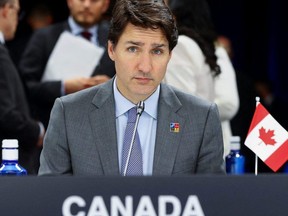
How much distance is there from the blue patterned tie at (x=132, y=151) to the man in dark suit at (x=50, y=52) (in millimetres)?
2206

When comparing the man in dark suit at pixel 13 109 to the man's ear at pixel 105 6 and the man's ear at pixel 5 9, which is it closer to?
the man's ear at pixel 5 9

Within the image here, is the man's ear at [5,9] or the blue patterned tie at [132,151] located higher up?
the man's ear at [5,9]

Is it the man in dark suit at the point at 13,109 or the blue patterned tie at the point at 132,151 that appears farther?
the man in dark suit at the point at 13,109

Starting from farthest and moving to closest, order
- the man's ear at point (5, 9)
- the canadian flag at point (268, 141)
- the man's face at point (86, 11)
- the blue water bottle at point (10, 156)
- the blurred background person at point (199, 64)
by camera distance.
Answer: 1. the man's face at point (86, 11)
2. the man's ear at point (5, 9)
3. the blurred background person at point (199, 64)
4. the blue water bottle at point (10, 156)
5. the canadian flag at point (268, 141)

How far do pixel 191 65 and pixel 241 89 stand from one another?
2.41 meters

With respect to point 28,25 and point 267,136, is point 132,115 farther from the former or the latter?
point 28,25

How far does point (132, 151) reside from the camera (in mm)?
3963

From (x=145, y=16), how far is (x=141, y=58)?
0.55 feet

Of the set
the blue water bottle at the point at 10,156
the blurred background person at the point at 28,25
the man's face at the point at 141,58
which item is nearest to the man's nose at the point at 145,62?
the man's face at the point at 141,58

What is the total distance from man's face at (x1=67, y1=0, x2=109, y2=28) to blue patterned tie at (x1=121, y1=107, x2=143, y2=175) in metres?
2.54

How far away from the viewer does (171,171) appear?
12.9ft

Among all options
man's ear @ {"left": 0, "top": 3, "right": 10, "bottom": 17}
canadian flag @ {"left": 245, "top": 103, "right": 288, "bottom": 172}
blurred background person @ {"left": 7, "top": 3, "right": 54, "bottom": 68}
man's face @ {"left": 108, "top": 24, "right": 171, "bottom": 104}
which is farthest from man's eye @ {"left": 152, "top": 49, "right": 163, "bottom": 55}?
blurred background person @ {"left": 7, "top": 3, "right": 54, "bottom": 68}

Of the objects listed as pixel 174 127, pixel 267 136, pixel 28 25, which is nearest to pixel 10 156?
pixel 174 127

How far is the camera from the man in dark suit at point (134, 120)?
12.9 ft
